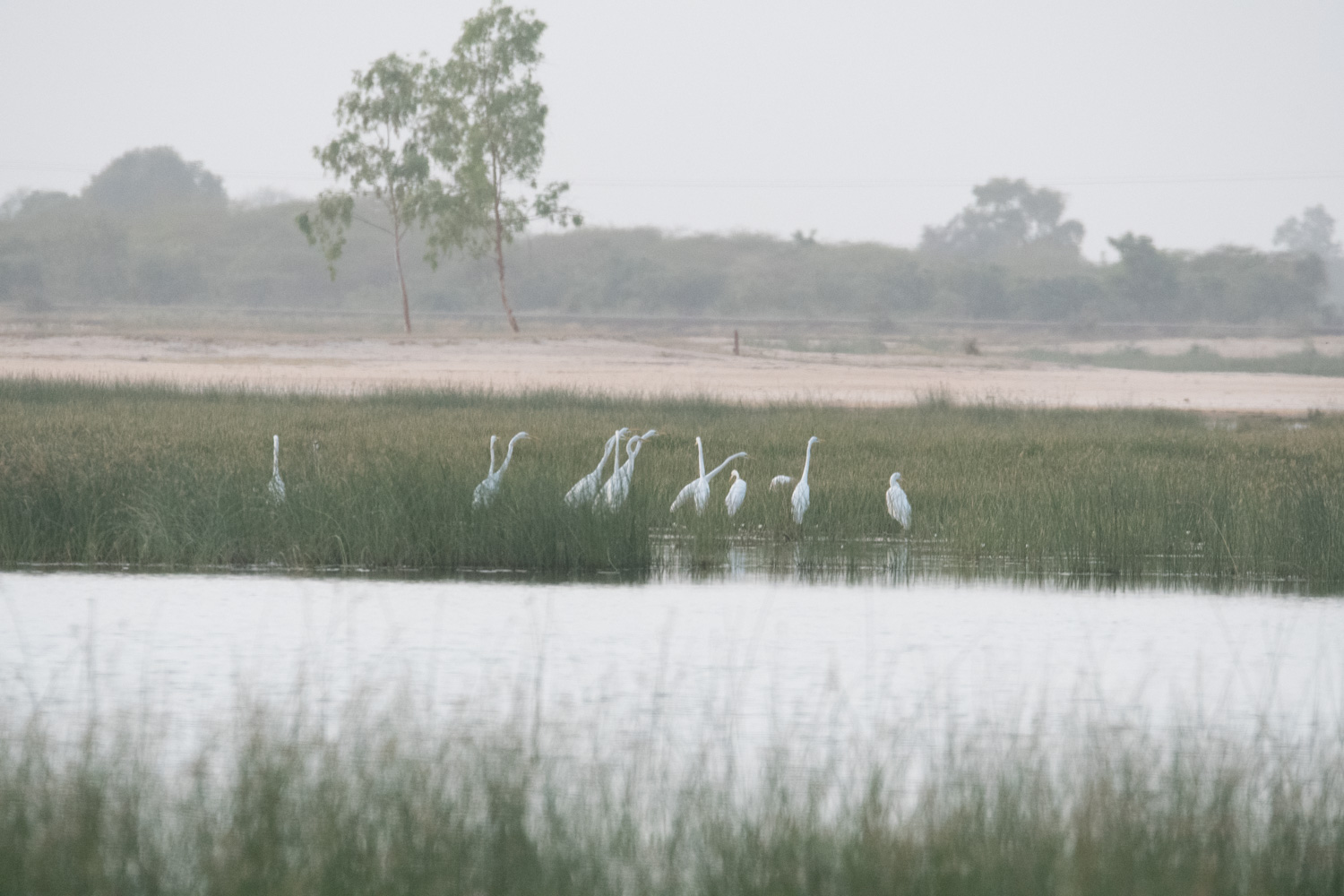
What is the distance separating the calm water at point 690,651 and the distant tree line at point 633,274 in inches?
2809

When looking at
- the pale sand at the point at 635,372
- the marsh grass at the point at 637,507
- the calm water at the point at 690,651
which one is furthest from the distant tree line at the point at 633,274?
the calm water at the point at 690,651

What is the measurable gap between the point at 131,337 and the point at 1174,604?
41.7 metres

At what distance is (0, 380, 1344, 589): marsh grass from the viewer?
12.2m

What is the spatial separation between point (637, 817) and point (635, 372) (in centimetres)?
3741

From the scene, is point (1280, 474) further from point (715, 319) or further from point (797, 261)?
point (797, 261)

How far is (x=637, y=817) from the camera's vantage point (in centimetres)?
594

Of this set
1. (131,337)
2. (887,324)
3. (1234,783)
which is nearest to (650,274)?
(887,324)

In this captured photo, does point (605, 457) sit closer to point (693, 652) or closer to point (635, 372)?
point (693, 652)

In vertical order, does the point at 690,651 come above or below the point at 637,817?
below

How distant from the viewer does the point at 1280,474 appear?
693 inches

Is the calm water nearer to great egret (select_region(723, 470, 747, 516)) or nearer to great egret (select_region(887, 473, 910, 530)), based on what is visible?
great egret (select_region(887, 473, 910, 530))

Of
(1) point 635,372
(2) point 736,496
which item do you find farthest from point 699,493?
(1) point 635,372

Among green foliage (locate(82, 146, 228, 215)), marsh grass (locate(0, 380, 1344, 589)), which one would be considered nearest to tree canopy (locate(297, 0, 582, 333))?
marsh grass (locate(0, 380, 1344, 589))

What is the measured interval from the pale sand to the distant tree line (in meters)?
32.2
